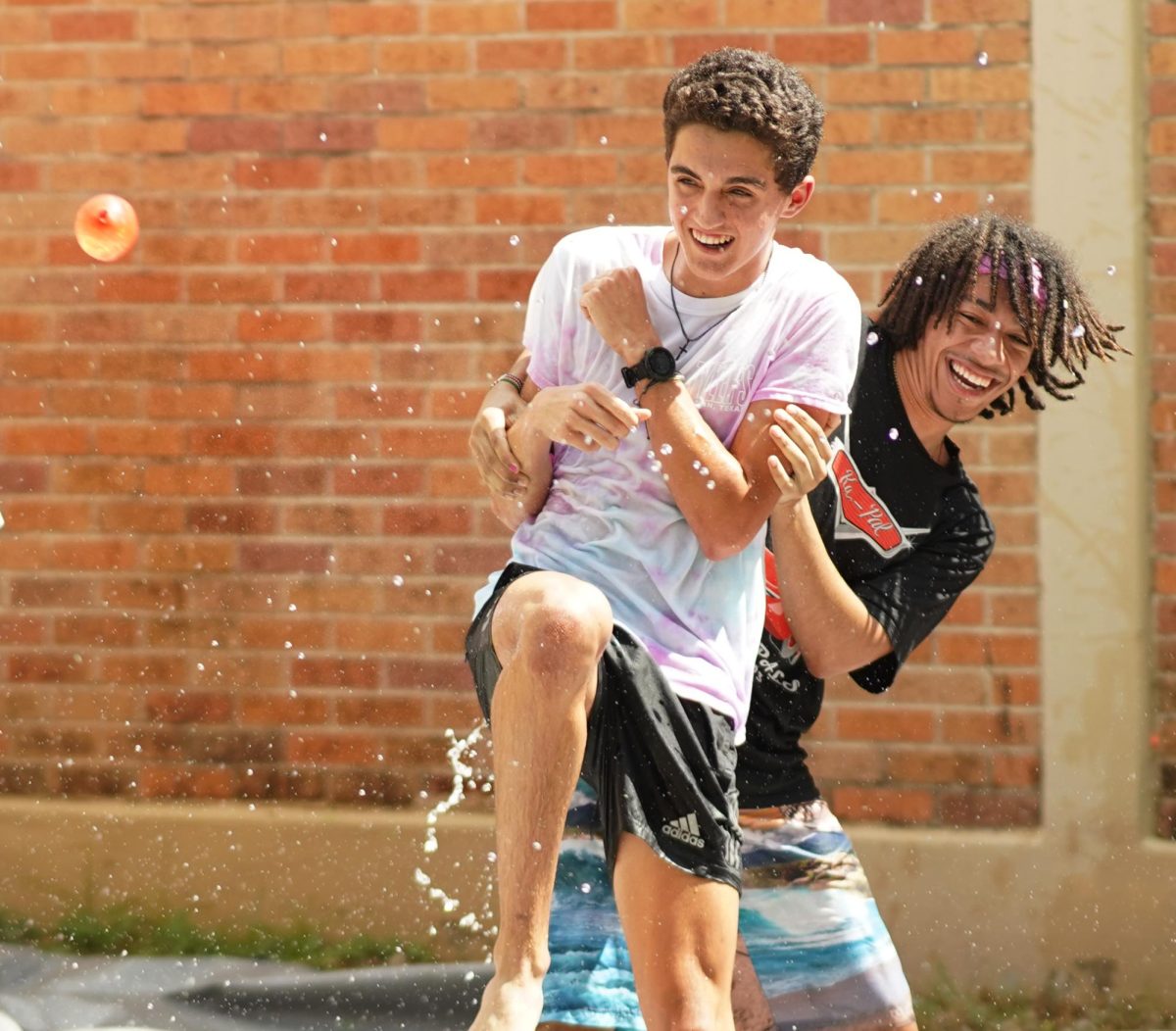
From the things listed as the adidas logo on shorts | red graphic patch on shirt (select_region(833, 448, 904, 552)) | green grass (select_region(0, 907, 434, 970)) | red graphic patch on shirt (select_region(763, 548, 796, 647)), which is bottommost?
green grass (select_region(0, 907, 434, 970))

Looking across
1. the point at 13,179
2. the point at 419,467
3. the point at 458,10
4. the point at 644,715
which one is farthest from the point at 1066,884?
the point at 13,179

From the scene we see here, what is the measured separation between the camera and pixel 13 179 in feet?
17.1

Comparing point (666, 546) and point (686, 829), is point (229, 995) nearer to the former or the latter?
point (686, 829)

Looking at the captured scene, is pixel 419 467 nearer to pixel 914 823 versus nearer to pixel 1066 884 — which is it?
pixel 914 823

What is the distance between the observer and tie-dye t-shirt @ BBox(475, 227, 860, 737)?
284 cm

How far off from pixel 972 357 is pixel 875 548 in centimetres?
43

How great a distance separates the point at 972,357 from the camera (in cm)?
340

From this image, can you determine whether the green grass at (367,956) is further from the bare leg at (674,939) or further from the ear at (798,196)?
the ear at (798,196)

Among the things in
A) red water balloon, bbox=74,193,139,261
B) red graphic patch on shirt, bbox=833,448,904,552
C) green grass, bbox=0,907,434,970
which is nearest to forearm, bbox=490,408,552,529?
red graphic patch on shirt, bbox=833,448,904,552

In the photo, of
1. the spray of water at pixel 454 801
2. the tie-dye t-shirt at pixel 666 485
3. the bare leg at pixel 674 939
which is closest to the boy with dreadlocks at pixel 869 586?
the tie-dye t-shirt at pixel 666 485

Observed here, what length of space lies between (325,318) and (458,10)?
3.24 ft

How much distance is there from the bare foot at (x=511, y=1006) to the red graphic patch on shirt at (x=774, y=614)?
1.07 m

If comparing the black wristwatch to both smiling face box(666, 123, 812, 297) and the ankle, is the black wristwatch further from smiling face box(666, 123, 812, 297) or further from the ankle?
the ankle

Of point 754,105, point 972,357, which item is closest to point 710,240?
point 754,105
